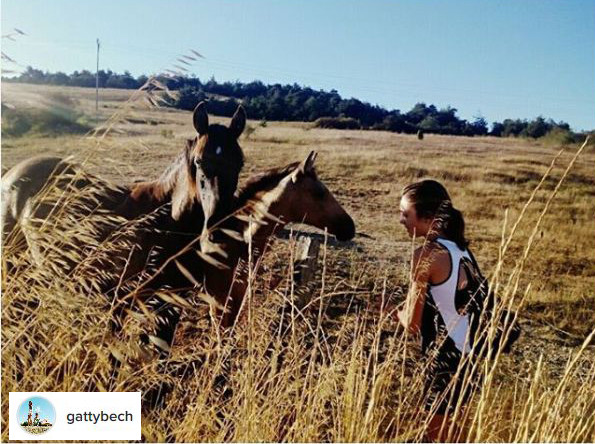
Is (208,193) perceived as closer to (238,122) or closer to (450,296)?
(238,122)

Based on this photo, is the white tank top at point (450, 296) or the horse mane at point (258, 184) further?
the horse mane at point (258, 184)

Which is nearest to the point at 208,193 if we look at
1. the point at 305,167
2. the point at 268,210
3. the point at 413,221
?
the point at 268,210

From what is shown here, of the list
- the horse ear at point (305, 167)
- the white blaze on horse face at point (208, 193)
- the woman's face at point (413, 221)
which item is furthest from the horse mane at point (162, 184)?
the woman's face at point (413, 221)

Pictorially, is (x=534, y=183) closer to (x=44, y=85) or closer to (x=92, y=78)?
(x=92, y=78)

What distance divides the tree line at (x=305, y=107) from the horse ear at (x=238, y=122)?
6cm

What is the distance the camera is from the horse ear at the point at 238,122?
2.98m

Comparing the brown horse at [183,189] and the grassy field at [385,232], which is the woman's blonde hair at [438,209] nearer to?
the grassy field at [385,232]

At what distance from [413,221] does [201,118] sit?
3.59ft

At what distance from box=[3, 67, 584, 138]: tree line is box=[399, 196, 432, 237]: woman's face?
0.83 m

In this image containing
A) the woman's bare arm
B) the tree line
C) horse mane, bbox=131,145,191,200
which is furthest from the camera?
horse mane, bbox=131,145,191,200

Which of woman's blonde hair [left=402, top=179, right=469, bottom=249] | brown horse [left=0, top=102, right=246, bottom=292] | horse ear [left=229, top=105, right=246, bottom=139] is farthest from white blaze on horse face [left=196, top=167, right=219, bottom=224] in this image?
woman's blonde hair [left=402, top=179, right=469, bottom=249]

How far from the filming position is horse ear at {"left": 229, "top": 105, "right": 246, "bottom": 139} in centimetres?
298

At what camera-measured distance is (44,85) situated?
2.85m

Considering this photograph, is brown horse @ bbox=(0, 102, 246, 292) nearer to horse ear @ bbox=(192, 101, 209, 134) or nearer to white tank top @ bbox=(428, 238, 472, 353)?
horse ear @ bbox=(192, 101, 209, 134)
